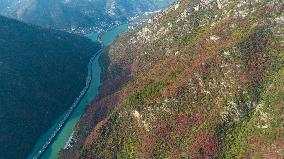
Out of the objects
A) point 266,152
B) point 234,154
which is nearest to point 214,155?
point 234,154

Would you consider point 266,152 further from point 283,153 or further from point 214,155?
point 214,155

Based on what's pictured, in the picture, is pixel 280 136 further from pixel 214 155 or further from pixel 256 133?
pixel 214 155

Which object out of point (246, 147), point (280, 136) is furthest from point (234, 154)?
point (280, 136)

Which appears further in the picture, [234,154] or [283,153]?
[234,154]

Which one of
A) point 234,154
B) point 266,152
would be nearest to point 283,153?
point 266,152

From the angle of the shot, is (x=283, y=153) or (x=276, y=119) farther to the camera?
(x=276, y=119)

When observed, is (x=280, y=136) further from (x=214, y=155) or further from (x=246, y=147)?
(x=214, y=155)

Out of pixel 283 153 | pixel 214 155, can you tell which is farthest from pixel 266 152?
pixel 214 155

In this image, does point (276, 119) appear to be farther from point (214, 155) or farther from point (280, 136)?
point (214, 155)
